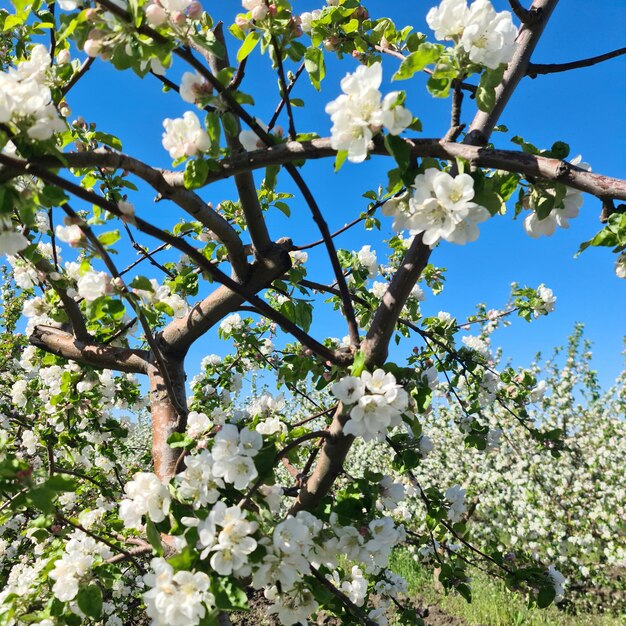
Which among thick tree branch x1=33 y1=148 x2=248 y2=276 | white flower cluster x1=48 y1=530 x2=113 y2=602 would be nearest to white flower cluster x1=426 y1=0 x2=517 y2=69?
thick tree branch x1=33 y1=148 x2=248 y2=276

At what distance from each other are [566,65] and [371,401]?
1427 mm

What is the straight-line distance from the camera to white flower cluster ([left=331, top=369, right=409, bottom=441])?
1268 mm

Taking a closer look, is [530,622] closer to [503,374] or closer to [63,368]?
[503,374]

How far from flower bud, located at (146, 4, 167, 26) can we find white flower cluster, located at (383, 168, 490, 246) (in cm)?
73

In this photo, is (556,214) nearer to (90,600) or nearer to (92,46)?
(92,46)

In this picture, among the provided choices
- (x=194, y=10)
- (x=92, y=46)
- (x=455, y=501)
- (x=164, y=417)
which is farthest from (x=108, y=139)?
(x=455, y=501)

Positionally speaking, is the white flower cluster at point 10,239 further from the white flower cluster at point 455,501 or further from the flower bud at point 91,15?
the white flower cluster at point 455,501

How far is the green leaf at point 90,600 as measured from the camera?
1.38m

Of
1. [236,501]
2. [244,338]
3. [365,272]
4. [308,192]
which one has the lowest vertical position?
[236,501]

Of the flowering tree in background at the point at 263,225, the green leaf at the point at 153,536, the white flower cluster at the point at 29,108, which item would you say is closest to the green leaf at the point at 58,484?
the flowering tree in background at the point at 263,225

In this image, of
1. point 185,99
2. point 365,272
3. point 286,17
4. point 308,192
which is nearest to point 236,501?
point 308,192

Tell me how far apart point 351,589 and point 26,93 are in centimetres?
226

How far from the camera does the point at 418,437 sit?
1.83 m

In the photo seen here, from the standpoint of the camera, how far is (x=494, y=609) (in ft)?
18.6
